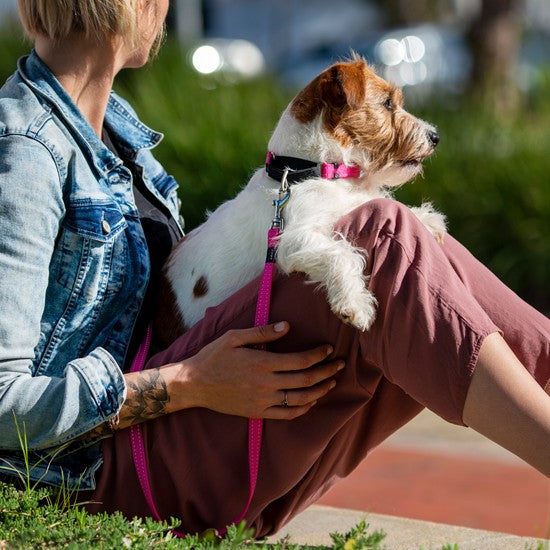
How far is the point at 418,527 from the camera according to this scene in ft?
11.9

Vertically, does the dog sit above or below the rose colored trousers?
above

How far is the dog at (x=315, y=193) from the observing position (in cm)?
286

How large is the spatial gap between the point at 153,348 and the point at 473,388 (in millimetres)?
1216

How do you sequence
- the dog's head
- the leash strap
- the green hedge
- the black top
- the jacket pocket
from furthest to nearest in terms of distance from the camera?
the green hedge → the dog's head → the black top → the jacket pocket → the leash strap

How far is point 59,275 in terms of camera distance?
293cm

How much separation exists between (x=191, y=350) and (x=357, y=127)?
1150 mm

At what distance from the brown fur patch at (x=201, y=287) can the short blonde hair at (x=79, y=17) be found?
842mm

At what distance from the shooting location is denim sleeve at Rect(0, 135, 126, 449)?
8.93 feet

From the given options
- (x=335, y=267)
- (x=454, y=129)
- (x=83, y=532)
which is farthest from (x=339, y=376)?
(x=454, y=129)

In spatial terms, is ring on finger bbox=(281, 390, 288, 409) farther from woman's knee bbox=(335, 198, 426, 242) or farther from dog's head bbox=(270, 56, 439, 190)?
dog's head bbox=(270, 56, 439, 190)

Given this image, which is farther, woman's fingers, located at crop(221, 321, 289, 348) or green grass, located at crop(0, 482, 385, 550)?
woman's fingers, located at crop(221, 321, 289, 348)

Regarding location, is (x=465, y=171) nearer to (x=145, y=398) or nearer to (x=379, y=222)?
(x=379, y=222)

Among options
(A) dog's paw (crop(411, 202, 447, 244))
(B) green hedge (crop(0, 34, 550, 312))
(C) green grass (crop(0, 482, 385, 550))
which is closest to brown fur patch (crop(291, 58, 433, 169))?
(A) dog's paw (crop(411, 202, 447, 244))

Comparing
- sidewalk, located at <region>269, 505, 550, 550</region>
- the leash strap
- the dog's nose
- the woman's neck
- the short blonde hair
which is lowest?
sidewalk, located at <region>269, 505, 550, 550</region>
